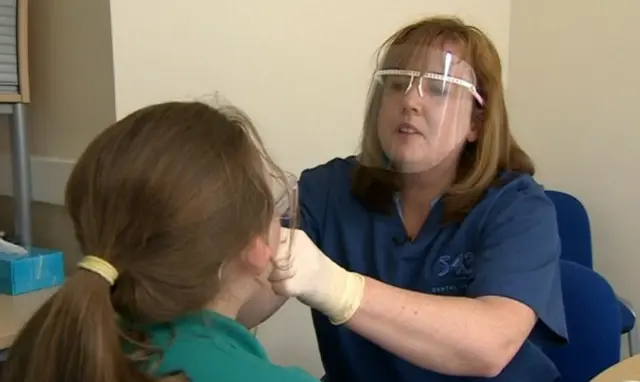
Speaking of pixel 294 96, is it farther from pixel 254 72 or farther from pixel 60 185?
pixel 60 185

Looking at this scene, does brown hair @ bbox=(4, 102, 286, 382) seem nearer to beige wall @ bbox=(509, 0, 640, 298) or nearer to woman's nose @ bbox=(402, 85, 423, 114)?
woman's nose @ bbox=(402, 85, 423, 114)

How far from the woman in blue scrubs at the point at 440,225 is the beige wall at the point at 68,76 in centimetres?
43

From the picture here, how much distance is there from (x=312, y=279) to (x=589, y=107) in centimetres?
167

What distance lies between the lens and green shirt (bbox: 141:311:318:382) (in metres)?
0.75

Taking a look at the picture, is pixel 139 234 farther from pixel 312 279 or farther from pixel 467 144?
pixel 467 144

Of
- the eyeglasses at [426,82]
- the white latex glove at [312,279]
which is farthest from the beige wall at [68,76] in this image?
the white latex glove at [312,279]

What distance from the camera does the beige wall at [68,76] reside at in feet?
4.95

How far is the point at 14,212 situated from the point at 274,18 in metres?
0.68

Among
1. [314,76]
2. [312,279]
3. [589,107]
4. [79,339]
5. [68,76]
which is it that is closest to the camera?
[79,339]

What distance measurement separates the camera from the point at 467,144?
1400 millimetres

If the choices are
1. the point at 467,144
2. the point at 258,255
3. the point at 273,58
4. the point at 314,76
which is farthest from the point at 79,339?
the point at 314,76

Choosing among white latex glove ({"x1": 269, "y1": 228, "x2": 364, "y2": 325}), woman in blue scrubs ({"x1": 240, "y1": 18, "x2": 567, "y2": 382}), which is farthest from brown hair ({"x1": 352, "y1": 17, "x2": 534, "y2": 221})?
white latex glove ({"x1": 269, "y1": 228, "x2": 364, "y2": 325})

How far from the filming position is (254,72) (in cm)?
174

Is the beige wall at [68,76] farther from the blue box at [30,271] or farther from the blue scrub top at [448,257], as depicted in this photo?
the blue scrub top at [448,257]
